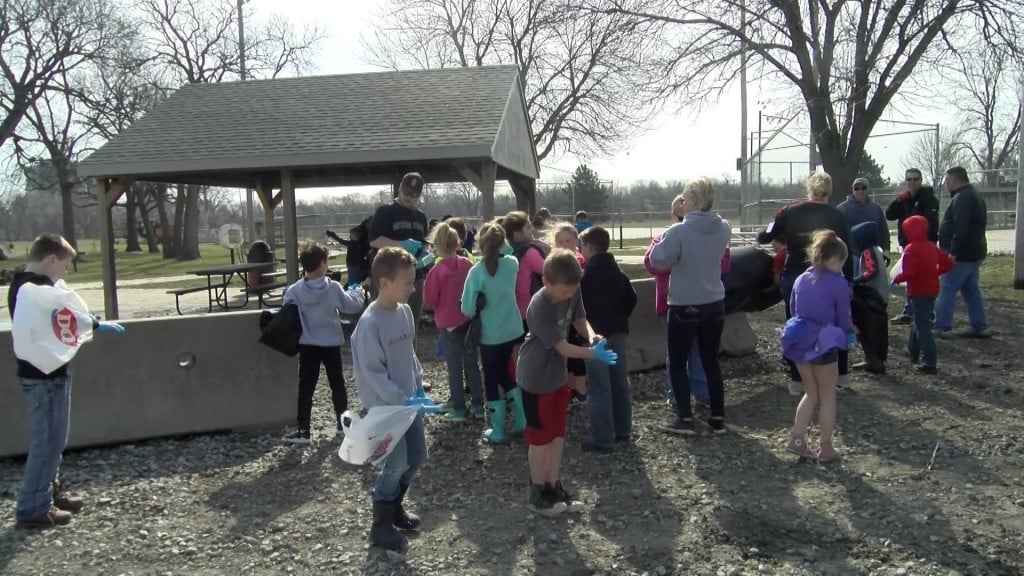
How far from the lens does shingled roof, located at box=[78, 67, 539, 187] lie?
1192 centimetres

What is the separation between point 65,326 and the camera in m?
4.18

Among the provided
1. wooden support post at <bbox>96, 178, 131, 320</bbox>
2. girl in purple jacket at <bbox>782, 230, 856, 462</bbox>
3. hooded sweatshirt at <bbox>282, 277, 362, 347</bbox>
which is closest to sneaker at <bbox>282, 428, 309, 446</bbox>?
hooded sweatshirt at <bbox>282, 277, 362, 347</bbox>

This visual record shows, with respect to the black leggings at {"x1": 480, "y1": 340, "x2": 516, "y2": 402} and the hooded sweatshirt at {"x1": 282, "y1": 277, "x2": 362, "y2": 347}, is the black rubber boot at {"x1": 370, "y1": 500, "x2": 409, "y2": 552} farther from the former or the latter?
the hooded sweatshirt at {"x1": 282, "y1": 277, "x2": 362, "y2": 347}

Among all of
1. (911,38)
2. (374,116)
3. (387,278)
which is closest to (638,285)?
(387,278)

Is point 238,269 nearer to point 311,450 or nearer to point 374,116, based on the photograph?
point 374,116

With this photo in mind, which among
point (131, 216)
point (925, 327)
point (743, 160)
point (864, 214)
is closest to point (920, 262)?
point (925, 327)

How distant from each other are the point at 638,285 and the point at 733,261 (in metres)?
0.92

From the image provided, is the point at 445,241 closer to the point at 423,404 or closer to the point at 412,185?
the point at 412,185

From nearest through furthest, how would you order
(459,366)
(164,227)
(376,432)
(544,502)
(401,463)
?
1. (376,432)
2. (401,463)
3. (544,502)
4. (459,366)
5. (164,227)

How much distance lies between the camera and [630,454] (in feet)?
17.0

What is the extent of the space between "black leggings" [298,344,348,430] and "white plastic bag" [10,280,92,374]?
1.65 metres

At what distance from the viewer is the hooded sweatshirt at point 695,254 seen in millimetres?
5262

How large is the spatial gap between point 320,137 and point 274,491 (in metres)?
8.76

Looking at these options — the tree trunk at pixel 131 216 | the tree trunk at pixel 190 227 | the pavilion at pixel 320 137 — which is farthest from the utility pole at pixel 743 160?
the tree trunk at pixel 131 216
